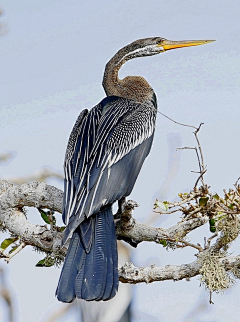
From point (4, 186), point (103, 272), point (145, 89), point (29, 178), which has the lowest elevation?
point (29, 178)

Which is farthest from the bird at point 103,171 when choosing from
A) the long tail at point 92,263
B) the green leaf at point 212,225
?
the green leaf at point 212,225

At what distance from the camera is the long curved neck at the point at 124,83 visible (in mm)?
4254

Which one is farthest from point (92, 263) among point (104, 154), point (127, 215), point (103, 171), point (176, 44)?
point (176, 44)

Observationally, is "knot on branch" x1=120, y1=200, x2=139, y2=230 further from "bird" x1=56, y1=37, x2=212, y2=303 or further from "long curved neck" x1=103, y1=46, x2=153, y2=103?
"long curved neck" x1=103, y1=46, x2=153, y2=103

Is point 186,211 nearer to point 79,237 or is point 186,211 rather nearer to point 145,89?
point 79,237

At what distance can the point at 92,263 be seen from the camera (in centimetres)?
293

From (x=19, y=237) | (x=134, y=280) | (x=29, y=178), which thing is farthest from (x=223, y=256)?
(x=29, y=178)

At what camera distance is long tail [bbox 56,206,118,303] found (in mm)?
2783

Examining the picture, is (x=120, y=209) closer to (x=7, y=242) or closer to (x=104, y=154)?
(x=104, y=154)

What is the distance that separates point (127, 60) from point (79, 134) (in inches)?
44.0

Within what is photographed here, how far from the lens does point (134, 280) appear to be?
2.82 m

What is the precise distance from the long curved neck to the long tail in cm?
134

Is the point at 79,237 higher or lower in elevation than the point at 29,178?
higher

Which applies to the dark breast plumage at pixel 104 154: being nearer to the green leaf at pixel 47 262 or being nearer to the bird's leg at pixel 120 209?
the bird's leg at pixel 120 209
